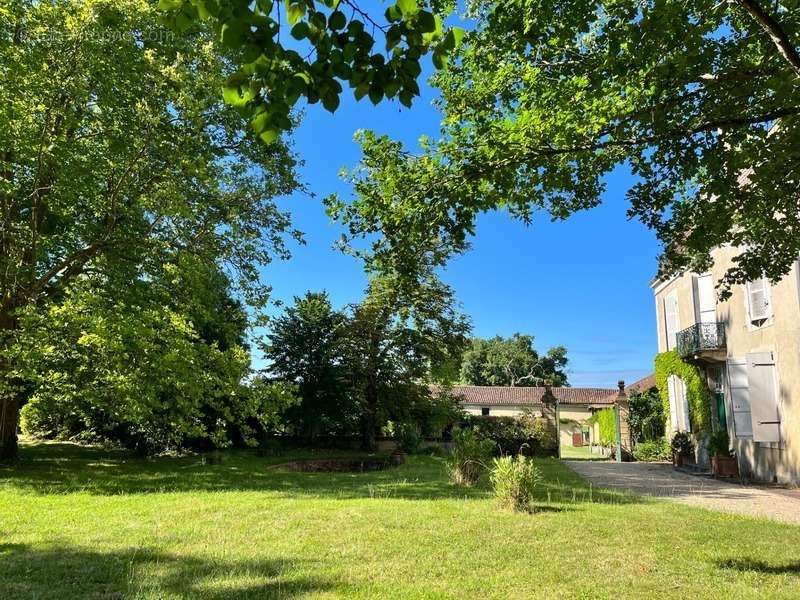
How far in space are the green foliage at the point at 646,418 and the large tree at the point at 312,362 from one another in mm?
11839

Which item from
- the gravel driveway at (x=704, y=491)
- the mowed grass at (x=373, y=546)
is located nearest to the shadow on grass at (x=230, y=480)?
the mowed grass at (x=373, y=546)

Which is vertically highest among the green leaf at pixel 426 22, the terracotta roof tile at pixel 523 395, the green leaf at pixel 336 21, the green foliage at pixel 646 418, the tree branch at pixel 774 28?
the tree branch at pixel 774 28

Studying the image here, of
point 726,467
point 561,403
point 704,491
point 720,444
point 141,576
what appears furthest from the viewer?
point 561,403

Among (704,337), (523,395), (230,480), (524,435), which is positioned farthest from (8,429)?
(523,395)

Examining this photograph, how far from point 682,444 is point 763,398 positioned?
5252 mm

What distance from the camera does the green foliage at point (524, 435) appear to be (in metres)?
22.8

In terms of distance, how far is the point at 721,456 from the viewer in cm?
1480

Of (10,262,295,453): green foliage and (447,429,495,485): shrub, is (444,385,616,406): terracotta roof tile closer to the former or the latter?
(447,429,495,485): shrub

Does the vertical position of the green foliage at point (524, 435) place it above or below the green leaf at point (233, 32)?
below

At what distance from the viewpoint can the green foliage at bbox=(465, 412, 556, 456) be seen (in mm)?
22812

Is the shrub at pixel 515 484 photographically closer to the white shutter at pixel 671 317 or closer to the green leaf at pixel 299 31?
the green leaf at pixel 299 31

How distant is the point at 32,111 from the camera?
11.5 meters

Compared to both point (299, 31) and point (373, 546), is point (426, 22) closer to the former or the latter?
point (299, 31)

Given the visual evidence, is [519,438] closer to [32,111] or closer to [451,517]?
[451,517]
